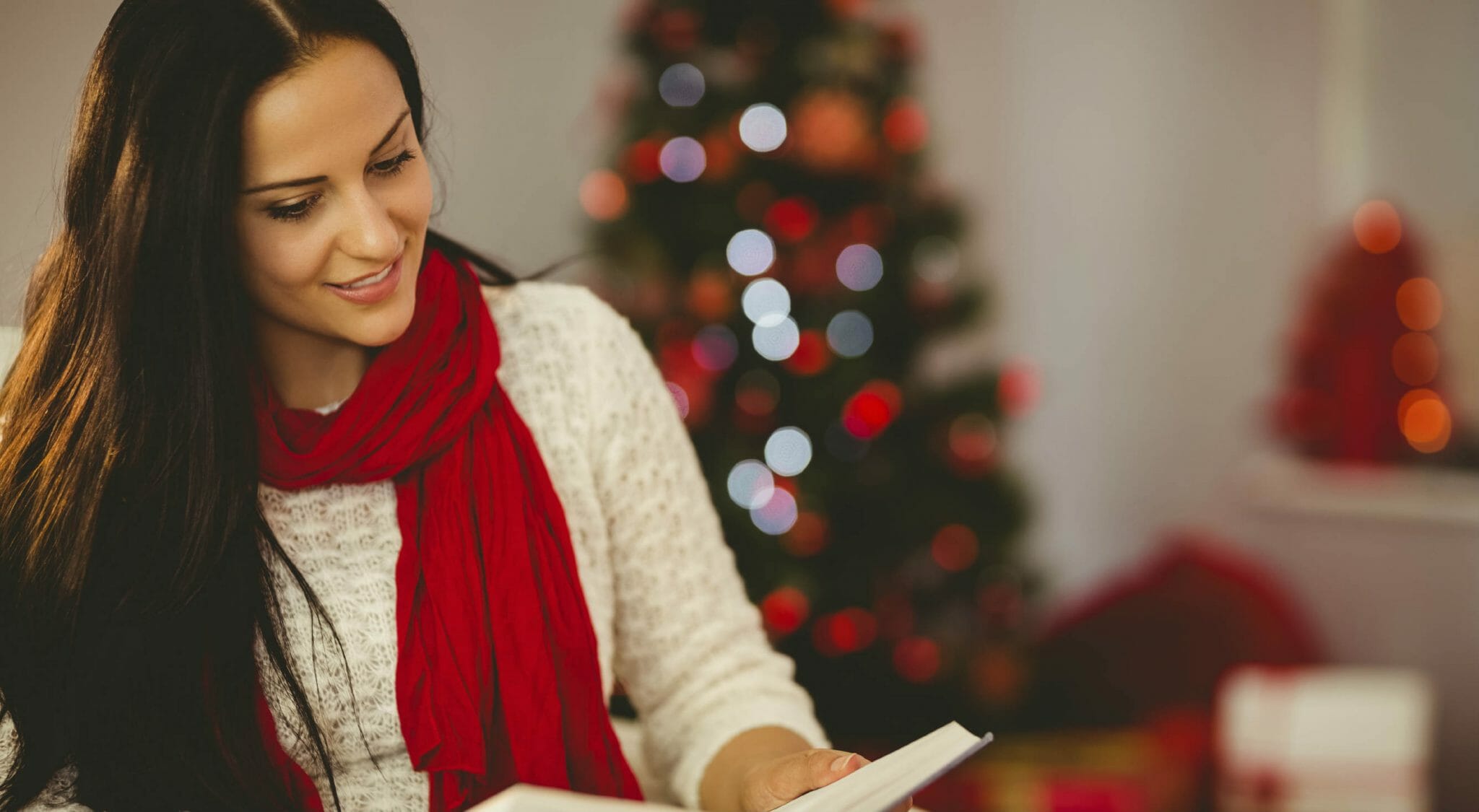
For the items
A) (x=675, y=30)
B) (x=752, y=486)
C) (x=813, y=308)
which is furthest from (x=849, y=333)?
(x=675, y=30)

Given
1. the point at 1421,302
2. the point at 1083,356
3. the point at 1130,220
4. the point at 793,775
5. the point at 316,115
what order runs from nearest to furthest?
the point at 316,115
the point at 793,775
the point at 1421,302
the point at 1130,220
the point at 1083,356

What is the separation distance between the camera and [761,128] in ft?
6.86

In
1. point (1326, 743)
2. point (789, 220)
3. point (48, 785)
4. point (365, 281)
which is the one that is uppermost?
point (789, 220)

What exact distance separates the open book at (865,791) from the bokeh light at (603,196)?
1464 millimetres

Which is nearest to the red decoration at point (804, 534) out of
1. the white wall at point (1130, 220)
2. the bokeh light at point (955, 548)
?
the bokeh light at point (955, 548)

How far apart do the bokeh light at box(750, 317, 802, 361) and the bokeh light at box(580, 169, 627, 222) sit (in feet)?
1.04

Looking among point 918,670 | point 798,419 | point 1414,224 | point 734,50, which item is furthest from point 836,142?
point 1414,224

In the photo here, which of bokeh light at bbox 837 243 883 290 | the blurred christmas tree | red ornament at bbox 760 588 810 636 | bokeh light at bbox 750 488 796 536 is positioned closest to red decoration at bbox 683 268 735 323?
the blurred christmas tree

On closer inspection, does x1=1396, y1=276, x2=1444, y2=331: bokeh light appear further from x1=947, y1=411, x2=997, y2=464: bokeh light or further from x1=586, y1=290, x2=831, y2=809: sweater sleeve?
x1=586, y1=290, x2=831, y2=809: sweater sleeve

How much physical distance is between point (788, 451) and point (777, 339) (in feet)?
0.66

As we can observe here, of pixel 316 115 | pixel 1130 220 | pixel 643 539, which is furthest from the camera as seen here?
pixel 1130 220

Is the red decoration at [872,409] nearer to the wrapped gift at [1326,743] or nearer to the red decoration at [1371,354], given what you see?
the wrapped gift at [1326,743]

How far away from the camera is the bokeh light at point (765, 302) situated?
2.10 m

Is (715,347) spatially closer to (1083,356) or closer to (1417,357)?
(1083,356)
